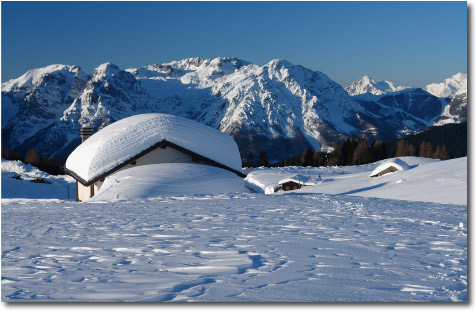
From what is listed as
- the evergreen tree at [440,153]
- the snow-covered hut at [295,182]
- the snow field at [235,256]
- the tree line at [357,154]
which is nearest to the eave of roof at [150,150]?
the snow field at [235,256]

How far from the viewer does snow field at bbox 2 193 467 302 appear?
5.36m

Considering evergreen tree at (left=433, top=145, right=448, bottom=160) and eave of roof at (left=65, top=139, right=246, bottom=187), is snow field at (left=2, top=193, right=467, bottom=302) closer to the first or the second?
eave of roof at (left=65, top=139, right=246, bottom=187)

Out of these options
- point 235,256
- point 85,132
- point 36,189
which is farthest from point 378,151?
point 235,256

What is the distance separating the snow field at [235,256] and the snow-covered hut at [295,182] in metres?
43.7

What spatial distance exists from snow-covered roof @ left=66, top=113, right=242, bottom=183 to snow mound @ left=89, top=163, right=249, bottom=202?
110 cm

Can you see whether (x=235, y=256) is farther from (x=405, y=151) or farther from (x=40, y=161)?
(x=405, y=151)

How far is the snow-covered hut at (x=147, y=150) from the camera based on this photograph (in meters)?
21.6

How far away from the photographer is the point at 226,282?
554 cm

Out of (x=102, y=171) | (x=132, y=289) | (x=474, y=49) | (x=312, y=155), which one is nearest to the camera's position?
(x=132, y=289)

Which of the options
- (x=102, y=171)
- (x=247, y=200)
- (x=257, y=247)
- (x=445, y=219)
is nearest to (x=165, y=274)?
(x=257, y=247)

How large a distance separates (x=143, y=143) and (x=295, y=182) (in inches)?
1468

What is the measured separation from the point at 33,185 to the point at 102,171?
2624cm

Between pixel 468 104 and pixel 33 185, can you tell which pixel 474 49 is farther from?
pixel 33 185

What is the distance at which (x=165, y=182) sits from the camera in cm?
1834
